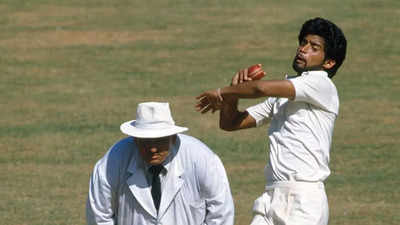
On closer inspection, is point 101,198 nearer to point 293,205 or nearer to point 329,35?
point 293,205

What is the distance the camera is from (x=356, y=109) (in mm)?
17906

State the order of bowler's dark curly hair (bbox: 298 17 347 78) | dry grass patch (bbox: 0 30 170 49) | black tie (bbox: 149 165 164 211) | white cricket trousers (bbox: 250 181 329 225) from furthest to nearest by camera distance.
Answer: dry grass patch (bbox: 0 30 170 49) < bowler's dark curly hair (bbox: 298 17 347 78) < white cricket trousers (bbox: 250 181 329 225) < black tie (bbox: 149 165 164 211)

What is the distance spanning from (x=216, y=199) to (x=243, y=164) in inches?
300

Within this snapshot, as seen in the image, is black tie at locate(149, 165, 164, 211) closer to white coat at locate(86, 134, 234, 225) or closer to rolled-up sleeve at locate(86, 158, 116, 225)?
white coat at locate(86, 134, 234, 225)

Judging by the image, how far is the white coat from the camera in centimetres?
655

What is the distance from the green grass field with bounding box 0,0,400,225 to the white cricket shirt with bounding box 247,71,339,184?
440 cm

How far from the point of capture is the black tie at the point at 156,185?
6.59 m

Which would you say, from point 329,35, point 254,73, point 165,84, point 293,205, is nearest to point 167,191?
point 293,205

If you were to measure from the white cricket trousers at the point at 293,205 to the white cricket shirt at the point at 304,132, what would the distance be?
53 millimetres

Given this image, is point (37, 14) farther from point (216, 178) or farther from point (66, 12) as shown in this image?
point (216, 178)

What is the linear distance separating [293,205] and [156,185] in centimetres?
92

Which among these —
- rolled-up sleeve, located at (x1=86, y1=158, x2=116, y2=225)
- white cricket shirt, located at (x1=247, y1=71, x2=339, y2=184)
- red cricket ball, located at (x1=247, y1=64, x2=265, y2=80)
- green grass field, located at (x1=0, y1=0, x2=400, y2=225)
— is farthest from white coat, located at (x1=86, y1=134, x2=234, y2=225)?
green grass field, located at (x1=0, y1=0, x2=400, y2=225)

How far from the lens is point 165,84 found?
2008 cm

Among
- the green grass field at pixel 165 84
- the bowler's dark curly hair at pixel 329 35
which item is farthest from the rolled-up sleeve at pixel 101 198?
the green grass field at pixel 165 84
